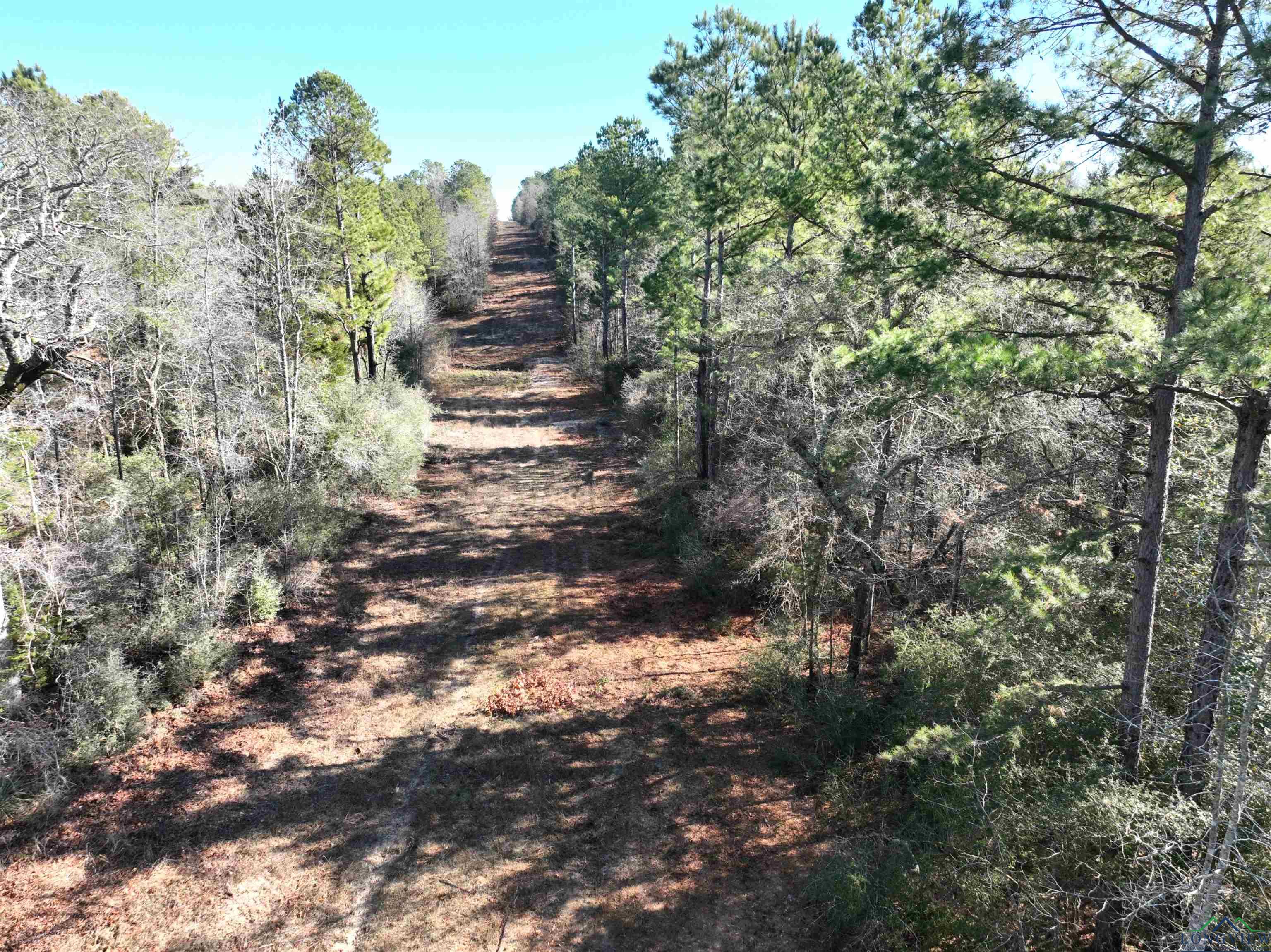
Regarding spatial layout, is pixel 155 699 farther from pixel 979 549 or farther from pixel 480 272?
pixel 480 272

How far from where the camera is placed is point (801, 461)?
12.3 meters

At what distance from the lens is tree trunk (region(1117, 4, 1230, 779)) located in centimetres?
625

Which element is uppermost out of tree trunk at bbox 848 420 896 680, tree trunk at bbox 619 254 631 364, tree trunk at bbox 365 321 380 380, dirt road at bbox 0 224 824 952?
tree trunk at bbox 619 254 631 364

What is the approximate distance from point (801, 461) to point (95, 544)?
14.3m

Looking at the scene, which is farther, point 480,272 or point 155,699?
point 480,272

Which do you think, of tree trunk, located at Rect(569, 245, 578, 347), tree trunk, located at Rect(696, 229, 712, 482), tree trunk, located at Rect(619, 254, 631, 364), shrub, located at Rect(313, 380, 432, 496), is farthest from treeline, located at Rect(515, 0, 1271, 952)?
tree trunk, located at Rect(569, 245, 578, 347)

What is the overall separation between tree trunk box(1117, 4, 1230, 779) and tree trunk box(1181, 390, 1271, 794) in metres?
0.44

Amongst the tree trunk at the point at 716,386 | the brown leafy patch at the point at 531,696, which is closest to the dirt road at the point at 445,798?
the brown leafy patch at the point at 531,696

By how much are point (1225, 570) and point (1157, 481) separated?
1059 mm

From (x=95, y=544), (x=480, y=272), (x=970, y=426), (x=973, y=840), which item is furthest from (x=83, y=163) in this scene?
(x=480, y=272)

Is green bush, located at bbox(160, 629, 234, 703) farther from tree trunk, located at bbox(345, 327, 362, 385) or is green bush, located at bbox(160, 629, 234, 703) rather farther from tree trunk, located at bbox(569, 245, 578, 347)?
tree trunk, located at bbox(569, 245, 578, 347)

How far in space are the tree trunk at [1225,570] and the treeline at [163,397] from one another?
14953 millimetres

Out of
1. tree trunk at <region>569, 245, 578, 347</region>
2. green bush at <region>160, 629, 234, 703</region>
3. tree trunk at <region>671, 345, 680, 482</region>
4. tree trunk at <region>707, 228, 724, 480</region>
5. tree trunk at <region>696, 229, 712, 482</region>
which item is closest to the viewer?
green bush at <region>160, 629, 234, 703</region>

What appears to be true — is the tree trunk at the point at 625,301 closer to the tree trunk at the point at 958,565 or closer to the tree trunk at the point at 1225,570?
the tree trunk at the point at 958,565
